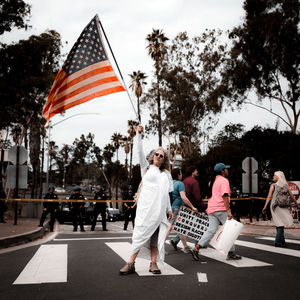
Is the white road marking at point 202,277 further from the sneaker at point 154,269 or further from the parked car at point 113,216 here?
the parked car at point 113,216

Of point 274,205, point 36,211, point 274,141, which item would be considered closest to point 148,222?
point 274,205

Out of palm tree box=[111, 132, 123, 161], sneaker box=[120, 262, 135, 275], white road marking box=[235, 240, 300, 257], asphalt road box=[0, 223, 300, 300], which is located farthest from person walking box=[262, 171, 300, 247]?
palm tree box=[111, 132, 123, 161]

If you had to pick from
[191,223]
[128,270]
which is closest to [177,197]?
[191,223]

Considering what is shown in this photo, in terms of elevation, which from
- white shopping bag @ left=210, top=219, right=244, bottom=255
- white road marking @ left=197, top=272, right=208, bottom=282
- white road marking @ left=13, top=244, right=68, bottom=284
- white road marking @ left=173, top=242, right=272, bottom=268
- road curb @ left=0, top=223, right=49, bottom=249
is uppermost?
white shopping bag @ left=210, top=219, right=244, bottom=255

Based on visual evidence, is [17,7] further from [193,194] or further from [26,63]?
[193,194]

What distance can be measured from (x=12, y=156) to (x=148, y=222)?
12.1 m

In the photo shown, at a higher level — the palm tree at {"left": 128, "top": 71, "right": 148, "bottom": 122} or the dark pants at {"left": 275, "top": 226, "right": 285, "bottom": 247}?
the palm tree at {"left": 128, "top": 71, "right": 148, "bottom": 122}

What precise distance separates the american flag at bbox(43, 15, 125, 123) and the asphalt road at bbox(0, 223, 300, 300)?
326cm

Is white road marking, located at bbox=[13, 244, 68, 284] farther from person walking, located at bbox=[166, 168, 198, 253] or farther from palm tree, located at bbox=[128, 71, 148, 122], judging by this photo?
palm tree, located at bbox=[128, 71, 148, 122]

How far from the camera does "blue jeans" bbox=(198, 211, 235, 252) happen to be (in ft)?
23.0

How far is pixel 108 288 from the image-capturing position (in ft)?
15.9

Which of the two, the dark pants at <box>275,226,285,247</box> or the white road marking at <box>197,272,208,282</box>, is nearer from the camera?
the white road marking at <box>197,272,208,282</box>

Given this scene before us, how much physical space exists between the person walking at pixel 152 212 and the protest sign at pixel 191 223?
1.91 m

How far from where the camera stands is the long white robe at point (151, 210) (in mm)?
5586
